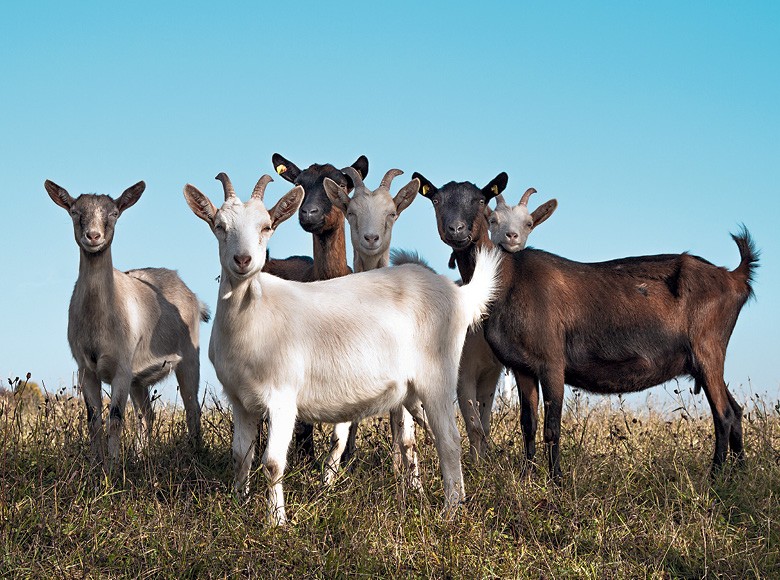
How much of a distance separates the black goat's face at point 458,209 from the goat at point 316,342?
2.77ft

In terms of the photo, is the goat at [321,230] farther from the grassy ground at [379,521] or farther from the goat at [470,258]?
the goat at [470,258]

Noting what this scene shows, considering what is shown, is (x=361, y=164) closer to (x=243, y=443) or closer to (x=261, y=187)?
(x=261, y=187)

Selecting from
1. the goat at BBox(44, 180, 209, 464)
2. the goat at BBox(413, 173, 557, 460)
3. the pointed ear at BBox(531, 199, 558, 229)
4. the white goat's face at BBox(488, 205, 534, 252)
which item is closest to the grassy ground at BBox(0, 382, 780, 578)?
the goat at BBox(44, 180, 209, 464)

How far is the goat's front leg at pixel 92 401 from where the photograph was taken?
300 inches

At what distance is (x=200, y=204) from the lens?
6270 millimetres

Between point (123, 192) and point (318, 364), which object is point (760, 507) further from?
point (123, 192)

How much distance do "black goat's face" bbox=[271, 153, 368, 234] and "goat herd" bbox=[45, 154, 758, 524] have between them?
0.02m

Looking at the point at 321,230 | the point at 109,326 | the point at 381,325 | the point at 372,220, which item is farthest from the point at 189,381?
the point at 381,325

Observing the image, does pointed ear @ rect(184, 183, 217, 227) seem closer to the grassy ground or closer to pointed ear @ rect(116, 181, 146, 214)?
the grassy ground

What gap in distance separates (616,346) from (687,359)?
760 mm

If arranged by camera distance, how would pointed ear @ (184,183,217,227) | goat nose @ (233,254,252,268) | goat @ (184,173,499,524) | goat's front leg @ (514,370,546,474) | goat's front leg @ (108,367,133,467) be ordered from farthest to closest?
goat's front leg @ (108,367,133,467) → goat's front leg @ (514,370,546,474) → pointed ear @ (184,183,217,227) → goat @ (184,173,499,524) → goat nose @ (233,254,252,268)

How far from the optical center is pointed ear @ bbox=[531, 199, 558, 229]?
35.2 ft

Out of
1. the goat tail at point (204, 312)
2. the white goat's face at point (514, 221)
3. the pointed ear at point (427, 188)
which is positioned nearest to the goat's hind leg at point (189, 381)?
the goat tail at point (204, 312)

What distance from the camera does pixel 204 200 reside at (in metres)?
6.23
